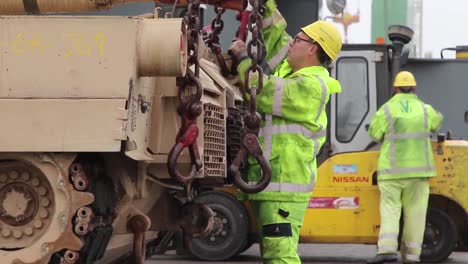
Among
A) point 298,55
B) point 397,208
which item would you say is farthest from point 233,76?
point 397,208

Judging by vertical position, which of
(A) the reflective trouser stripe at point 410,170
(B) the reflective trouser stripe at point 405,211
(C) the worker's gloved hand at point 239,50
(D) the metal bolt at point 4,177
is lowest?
(B) the reflective trouser stripe at point 405,211

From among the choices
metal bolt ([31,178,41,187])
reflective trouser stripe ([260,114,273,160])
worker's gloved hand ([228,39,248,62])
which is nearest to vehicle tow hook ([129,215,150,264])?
metal bolt ([31,178,41,187])

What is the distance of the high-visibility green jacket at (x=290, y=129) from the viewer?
534 centimetres

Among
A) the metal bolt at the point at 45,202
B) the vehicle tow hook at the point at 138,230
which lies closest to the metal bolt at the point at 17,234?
the metal bolt at the point at 45,202

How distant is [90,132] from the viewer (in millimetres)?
4289

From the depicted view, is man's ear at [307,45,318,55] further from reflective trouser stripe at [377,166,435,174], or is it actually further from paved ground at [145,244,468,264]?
paved ground at [145,244,468,264]

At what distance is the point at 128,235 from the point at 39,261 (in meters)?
0.82

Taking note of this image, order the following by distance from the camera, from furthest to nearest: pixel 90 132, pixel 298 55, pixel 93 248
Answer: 1. pixel 298 55
2. pixel 93 248
3. pixel 90 132

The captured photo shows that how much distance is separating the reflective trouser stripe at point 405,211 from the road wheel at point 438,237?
2.57 ft

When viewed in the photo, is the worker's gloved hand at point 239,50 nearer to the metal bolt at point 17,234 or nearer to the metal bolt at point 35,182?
the metal bolt at point 35,182

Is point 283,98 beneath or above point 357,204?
above

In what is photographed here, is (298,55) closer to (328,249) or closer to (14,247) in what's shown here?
(14,247)

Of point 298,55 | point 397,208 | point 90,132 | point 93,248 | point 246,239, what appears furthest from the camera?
point 246,239

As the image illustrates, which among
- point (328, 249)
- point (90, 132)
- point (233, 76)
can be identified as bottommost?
point (328, 249)
